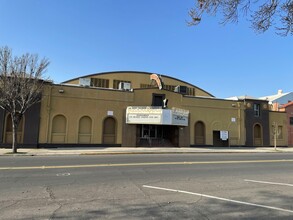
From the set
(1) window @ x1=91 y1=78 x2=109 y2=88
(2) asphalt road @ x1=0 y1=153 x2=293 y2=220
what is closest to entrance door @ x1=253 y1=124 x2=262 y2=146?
(1) window @ x1=91 y1=78 x2=109 y2=88

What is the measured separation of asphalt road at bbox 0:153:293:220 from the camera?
542cm

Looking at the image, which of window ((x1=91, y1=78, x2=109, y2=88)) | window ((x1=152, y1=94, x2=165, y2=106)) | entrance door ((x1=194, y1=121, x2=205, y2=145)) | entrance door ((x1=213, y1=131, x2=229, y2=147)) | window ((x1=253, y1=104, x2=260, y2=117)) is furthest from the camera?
window ((x1=91, y1=78, x2=109, y2=88))

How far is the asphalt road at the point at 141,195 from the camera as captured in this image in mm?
5422

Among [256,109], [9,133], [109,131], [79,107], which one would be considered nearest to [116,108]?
[109,131]

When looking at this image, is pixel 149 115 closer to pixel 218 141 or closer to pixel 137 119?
pixel 137 119

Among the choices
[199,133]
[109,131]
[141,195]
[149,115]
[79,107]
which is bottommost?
[141,195]

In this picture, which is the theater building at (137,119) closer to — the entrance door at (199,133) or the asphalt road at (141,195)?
the entrance door at (199,133)

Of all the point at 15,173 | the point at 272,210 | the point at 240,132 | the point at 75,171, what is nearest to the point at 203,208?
the point at 272,210

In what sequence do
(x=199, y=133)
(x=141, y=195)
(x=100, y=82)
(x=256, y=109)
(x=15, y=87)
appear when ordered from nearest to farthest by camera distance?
1. (x=141, y=195)
2. (x=15, y=87)
3. (x=199, y=133)
4. (x=256, y=109)
5. (x=100, y=82)

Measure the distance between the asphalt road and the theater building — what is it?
619 inches

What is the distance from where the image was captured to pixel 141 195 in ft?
22.6

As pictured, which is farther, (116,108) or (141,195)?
(116,108)

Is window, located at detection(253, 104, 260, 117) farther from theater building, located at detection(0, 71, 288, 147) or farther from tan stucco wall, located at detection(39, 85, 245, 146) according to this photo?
tan stucco wall, located at detection(39, 85, 245, 146)

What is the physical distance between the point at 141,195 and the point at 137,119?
20.5 m
